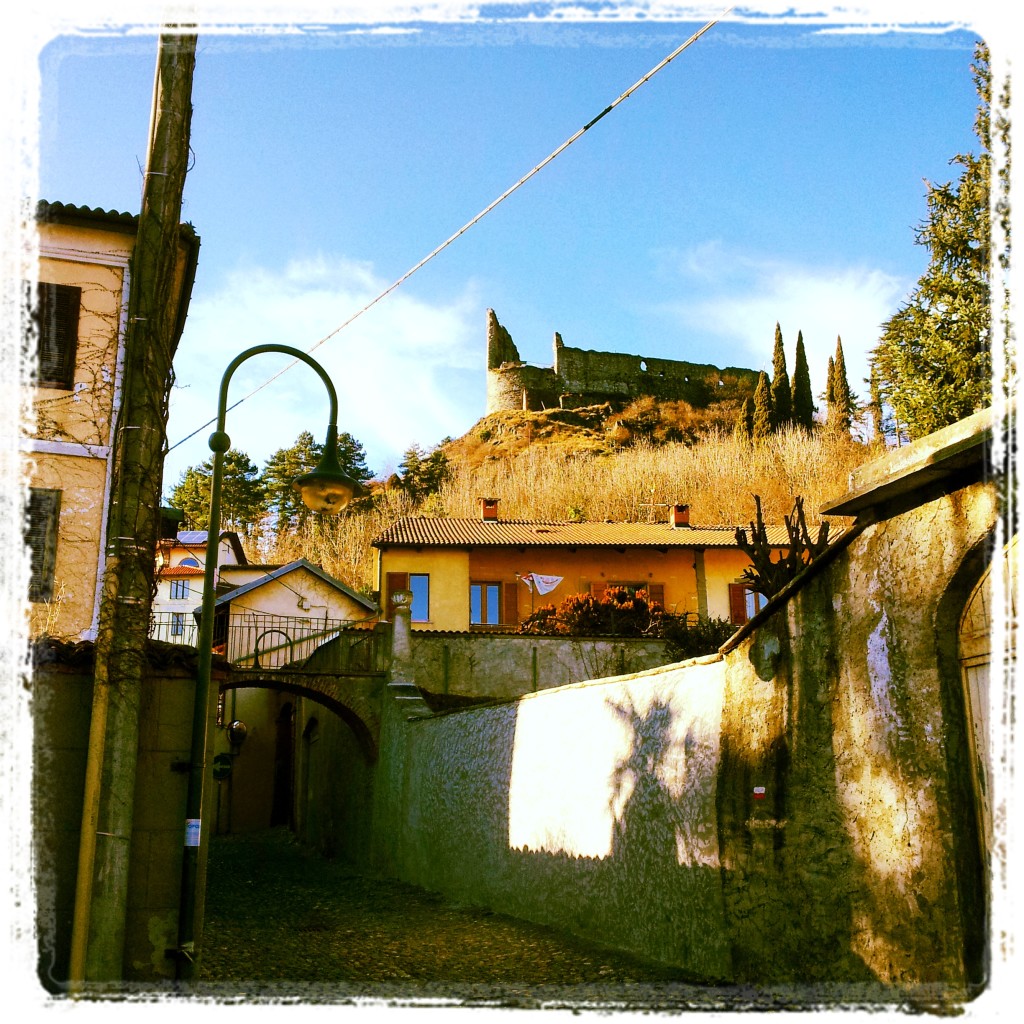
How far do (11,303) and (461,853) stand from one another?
8.96m

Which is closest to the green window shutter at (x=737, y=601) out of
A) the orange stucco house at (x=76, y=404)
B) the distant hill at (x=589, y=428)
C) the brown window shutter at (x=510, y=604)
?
the brown window shutter at (x=510, y=604)

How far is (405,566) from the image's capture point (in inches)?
1144

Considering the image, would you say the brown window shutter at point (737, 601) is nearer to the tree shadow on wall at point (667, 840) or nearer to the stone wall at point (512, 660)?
the stone wall at point (512, 660)

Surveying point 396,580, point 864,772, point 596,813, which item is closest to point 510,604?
point 396,580

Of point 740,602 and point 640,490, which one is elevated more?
point 640,490

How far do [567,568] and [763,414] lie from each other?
1136 inches

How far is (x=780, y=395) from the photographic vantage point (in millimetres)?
57844

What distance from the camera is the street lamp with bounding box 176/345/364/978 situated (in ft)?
A: 18.7

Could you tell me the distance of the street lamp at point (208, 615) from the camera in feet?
18.7

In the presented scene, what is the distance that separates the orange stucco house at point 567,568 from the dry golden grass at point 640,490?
11.3 metres

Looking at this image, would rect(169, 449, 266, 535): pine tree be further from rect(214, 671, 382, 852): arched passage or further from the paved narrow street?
the paved narrow street

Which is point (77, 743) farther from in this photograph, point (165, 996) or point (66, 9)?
point (66, 9)

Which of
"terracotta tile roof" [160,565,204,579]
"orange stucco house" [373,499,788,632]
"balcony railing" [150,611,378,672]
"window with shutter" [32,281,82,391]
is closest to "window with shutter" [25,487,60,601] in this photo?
"window with shutter" [32,281,82,391]

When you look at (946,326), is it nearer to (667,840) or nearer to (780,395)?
(667,840)
